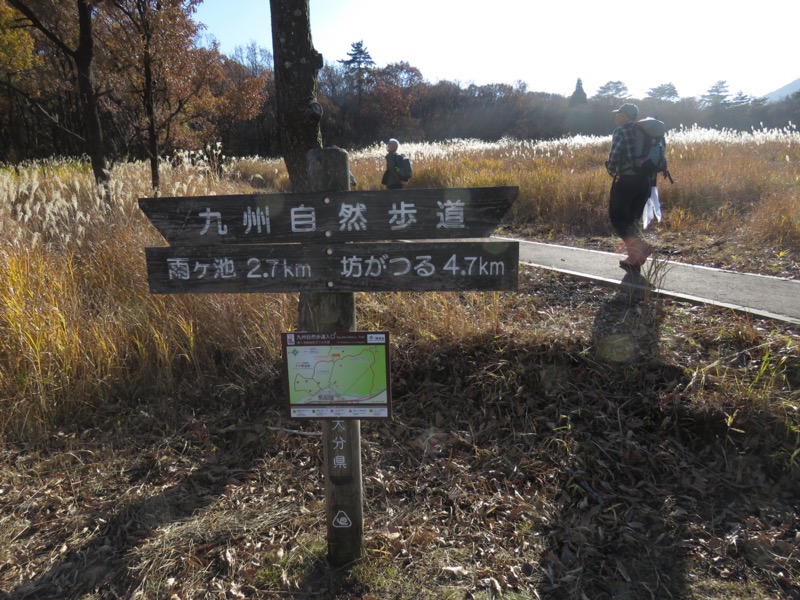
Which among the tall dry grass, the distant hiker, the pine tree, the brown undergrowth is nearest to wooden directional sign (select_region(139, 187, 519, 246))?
the brown undergrowth

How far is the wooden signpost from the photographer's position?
2156mm

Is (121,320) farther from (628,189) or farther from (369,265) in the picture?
(628,189)

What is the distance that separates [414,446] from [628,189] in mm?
4126

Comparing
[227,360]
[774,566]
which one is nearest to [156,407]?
[227,360]

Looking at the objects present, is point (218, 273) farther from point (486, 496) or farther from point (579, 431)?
point (579, 431)

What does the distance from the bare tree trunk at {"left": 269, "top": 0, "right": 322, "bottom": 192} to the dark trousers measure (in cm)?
373

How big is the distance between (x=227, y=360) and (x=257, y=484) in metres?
1.37

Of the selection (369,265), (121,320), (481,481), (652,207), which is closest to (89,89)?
(121,320)

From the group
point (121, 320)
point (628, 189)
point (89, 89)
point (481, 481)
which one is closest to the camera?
point (481, 481)

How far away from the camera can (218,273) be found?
2.28 meters

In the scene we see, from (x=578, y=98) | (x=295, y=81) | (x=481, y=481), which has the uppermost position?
(x=578, y=98)

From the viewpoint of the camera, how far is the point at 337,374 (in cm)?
231

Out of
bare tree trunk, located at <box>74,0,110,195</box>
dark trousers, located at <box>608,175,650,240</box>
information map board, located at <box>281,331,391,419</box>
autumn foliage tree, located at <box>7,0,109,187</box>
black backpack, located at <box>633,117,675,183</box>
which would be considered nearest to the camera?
information map board, located at <box>281,331,391,419</box>

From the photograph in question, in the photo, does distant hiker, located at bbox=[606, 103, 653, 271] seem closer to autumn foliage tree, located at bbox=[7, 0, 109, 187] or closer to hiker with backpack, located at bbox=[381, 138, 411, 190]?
hiker with backpack, located at bbox=[381, 138, 411, 190]
